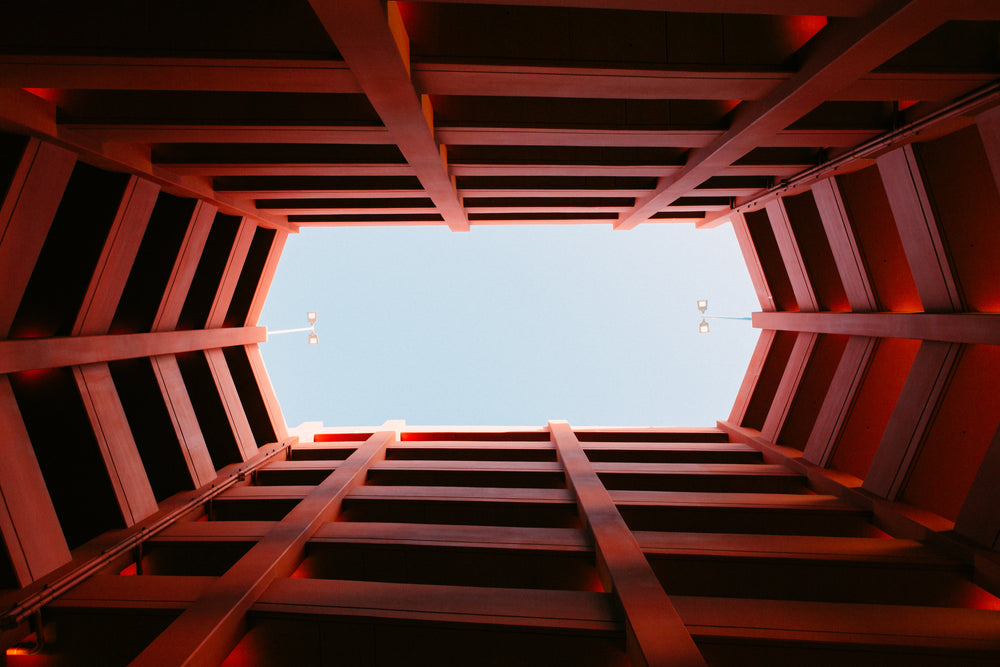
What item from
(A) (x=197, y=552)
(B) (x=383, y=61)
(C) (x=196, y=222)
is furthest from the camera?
(C) (x=196, y=222)

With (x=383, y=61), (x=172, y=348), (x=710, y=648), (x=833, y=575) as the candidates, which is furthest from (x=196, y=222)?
(x=833, y=575)

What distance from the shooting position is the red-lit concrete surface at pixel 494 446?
415 centimetres

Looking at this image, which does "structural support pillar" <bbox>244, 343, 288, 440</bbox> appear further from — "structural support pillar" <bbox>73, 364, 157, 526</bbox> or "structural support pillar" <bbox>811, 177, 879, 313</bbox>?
"structural support pillar" <bbox>811, 177, 879, 313</bbox>

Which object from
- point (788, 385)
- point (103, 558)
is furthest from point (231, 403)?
point (788, 385)

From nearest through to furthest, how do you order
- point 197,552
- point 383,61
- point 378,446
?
1. point 383,61
2. point 197,552
3. point 378,446

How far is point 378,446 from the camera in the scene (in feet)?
30.1

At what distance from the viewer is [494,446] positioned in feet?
30.6

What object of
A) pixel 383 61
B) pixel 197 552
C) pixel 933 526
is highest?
pixel 383 61

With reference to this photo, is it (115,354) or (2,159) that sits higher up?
(2,159)

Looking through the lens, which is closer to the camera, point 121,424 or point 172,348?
point 121,424

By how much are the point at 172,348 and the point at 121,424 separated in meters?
1.46

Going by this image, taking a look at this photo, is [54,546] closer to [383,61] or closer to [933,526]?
[383,61]

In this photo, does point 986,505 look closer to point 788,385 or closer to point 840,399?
point 840,399

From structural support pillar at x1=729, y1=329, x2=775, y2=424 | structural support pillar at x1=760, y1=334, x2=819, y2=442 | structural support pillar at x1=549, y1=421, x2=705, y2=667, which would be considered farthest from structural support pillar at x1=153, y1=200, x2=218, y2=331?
structural support pillar at x1=729, y1=329, x2=775, y2=424
